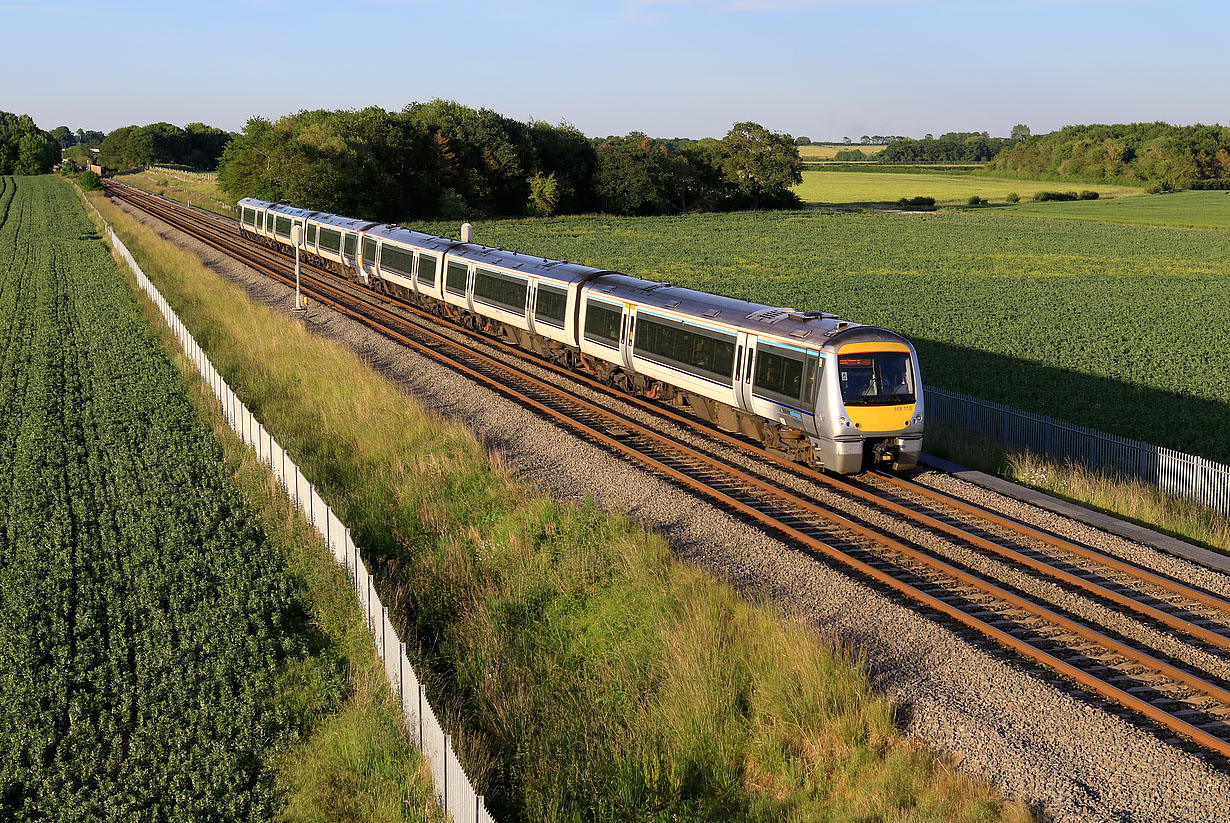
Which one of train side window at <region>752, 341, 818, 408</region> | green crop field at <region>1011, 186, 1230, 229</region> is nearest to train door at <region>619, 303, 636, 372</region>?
train side window at <region>752, 341, 818, 408</region>

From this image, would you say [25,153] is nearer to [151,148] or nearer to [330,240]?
[151,148]

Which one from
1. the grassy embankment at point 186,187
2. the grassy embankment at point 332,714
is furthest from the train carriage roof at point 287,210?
the grassy embankment at point 332,714

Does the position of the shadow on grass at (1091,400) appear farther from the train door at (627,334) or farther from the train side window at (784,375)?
the train side window at (784,375)

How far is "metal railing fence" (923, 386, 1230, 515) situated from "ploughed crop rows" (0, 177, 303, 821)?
14656mm

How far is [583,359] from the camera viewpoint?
26797 mm

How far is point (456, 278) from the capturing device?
3306cm

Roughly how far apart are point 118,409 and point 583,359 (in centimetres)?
1136

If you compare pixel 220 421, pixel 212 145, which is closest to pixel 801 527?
pixel 220 421

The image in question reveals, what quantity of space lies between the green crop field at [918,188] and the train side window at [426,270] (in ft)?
336

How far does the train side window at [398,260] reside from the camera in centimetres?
3672

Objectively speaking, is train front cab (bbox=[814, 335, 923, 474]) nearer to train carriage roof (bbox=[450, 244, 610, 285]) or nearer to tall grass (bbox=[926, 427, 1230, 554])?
tall grass (bbox=[926, 427, 1230, 554])

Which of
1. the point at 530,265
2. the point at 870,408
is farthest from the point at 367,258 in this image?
the point at 870,408

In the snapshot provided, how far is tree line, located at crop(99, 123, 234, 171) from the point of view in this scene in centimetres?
17325

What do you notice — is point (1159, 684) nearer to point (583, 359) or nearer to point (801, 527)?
point (801, 527)
